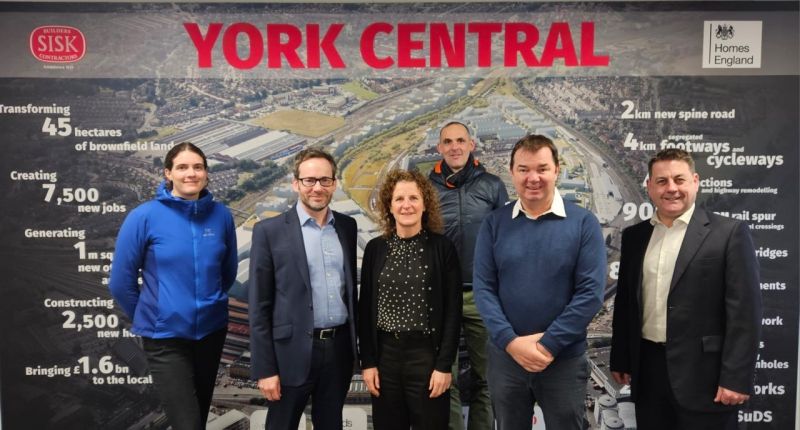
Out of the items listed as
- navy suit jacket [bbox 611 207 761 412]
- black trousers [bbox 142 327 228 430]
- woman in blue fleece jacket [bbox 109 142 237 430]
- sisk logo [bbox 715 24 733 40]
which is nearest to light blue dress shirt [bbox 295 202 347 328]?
woman in blue fleece jacket [bbox 109 142 237 430]

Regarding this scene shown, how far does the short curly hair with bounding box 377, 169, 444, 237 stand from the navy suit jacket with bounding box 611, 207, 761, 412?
3.35ft

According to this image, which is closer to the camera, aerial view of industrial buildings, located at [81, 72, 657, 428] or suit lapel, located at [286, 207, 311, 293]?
suit lapel, located at [286, 207, 311, 293]

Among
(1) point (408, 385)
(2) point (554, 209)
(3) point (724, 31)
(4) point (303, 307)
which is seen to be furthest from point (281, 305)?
(3) point (724, 31)

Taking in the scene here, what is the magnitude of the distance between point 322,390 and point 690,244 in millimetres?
1668

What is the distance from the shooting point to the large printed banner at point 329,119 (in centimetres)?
331

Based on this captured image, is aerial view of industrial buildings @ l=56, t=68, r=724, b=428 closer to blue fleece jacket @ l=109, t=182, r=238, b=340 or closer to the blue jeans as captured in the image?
blue fleece jacket @ l=109, t=182, r=238, b=340

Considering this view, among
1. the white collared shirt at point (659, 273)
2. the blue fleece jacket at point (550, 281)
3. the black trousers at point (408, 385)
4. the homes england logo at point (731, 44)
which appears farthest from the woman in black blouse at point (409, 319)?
the homes england logo at point (731, 44)

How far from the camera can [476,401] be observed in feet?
10.1

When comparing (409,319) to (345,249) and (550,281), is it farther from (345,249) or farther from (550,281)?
(550,281)

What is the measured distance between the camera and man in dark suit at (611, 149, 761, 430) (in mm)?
2168

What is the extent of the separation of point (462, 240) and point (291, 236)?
983 millimetres

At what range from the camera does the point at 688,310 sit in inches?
87.7

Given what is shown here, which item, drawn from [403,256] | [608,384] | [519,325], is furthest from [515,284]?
[608,384]

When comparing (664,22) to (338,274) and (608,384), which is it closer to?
(608,384)
